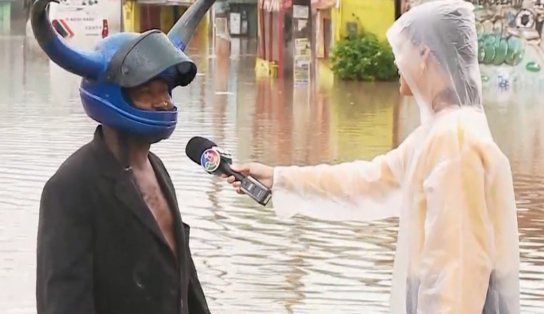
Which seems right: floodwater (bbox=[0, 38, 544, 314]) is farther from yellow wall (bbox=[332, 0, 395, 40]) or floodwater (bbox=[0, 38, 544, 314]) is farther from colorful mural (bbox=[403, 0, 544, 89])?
yellow wall (bbox=[332, 0, 395, 40])

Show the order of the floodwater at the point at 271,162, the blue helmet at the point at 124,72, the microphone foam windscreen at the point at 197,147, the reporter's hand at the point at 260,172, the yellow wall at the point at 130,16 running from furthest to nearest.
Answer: the yellow wall at the point at 130,16 → the floodwater at the point at 271,162 → the reporter's hand at the point at 260,172 → the microphone foam windscreen at the point at 197,147 → the blue helmet at the point at 124,72

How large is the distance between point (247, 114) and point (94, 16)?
21226mm

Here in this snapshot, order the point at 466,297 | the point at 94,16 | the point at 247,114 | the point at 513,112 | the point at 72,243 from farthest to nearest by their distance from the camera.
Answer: the point at 94,16
the point at 513,112
the point at 247,114
the point at 466,297
the point at 72,243

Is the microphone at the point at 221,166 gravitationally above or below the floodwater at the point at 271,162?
above

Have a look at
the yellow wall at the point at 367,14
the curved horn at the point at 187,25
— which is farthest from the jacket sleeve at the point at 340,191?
the yellow wall at the point at 367,14

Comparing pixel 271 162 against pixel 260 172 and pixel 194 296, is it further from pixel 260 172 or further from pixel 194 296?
pixel 194 296

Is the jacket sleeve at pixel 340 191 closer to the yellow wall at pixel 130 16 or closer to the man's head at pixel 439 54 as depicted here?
the man's head at pixel 439 54

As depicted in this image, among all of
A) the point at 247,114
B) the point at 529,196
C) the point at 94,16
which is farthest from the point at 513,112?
the point at 94,16

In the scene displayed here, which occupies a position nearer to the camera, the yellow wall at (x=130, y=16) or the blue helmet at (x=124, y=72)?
the blue helmet at (x=124, y=72)

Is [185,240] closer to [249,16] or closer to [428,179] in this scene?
[428,179]

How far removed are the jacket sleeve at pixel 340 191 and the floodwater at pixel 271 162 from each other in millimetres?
3009

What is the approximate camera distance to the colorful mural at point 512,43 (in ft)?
85.6

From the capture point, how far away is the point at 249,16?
184ft

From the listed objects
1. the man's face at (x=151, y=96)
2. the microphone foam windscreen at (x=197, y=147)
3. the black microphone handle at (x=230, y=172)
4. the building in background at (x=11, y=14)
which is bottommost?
the building in background at (x=11, y=14)
